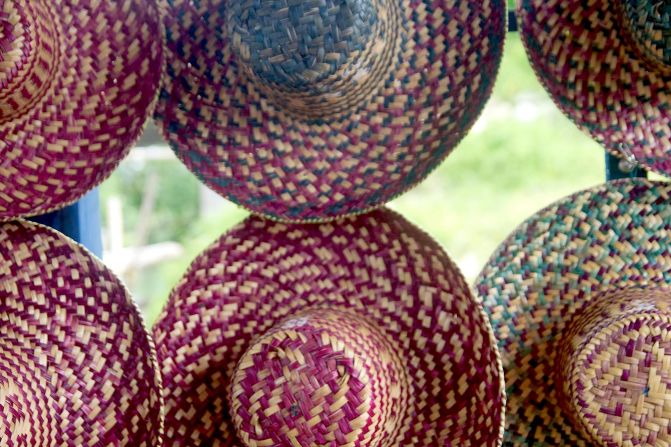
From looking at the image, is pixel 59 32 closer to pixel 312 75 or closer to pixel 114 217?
pixel 312 75

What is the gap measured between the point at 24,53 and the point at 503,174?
3.96 m

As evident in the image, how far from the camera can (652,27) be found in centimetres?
94

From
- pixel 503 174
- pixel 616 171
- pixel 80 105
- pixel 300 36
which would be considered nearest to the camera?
pixel 300 36

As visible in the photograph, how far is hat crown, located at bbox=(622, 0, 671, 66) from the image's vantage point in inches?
36.6

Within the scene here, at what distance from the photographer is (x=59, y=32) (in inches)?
38.0

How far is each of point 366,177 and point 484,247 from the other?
359 centimetres

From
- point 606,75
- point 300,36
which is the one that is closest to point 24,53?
point 300,36

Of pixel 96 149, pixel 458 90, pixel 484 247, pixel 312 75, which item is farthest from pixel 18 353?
pixel 484 247

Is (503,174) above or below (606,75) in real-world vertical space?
above

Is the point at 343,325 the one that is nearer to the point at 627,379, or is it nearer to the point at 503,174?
the point at 627,379

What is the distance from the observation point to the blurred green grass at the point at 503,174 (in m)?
4.53

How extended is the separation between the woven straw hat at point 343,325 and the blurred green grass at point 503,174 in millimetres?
3408

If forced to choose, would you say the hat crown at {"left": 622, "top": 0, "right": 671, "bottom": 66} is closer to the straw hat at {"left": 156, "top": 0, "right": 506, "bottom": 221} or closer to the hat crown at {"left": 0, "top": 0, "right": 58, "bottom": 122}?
the straw hat at {"left": 156, "top": 0, "right": 506, "bottom": 221}

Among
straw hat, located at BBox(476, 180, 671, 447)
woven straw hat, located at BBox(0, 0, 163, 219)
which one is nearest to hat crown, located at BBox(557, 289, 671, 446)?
straw hat, located at BBox(476, 180, 671, 447)
